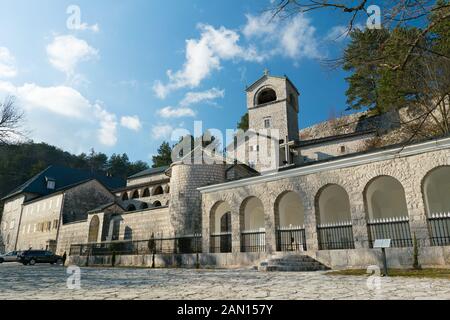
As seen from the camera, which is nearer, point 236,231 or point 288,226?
point 288,226

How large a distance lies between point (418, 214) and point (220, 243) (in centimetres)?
942

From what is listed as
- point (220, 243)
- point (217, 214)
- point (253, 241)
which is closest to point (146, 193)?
point (217, 214)

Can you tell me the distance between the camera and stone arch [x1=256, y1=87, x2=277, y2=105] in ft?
117

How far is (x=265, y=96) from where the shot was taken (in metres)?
36.1

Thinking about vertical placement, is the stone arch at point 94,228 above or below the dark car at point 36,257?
above

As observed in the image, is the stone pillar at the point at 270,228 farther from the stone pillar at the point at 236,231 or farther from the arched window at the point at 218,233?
the arched window at the point at 218,233

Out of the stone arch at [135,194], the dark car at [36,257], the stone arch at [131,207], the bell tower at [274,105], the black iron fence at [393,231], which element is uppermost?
the bell tower at [274,105]

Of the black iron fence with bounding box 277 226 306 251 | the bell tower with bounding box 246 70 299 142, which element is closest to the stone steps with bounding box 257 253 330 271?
the black iron fence with bounding box 277 226 306 251

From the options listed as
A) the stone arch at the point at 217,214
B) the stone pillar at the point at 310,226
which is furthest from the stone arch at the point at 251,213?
the stone pillar at the point at 310,226

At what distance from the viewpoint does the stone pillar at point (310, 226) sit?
44.2ft

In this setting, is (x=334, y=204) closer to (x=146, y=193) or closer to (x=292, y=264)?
(x=292, y=264)

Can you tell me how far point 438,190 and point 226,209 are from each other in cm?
1092

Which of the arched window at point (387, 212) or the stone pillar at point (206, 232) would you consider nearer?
the arched window at point (387, 212)

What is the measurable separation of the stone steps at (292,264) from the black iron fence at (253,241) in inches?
75.3
